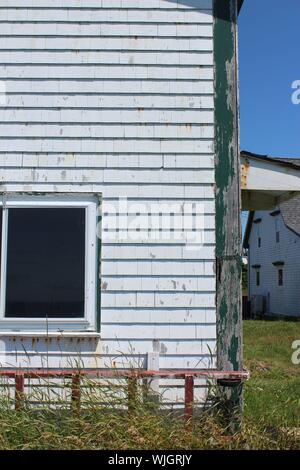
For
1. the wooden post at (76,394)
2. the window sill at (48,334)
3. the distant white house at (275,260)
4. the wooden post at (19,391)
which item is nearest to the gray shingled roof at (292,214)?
the distant white house at (275,260)

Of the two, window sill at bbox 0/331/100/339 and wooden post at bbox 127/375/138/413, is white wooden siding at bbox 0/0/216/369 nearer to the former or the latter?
window sill at bbox 0/331/100/339

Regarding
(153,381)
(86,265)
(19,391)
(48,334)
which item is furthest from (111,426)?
(86,265)

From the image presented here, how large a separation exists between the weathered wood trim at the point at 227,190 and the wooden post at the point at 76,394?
1.35 metres

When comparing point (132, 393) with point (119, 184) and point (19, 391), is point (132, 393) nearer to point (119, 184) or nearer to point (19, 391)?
point (19, 391)

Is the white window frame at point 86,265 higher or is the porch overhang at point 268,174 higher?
the porch overhang at point 268,174

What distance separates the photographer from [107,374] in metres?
4.96

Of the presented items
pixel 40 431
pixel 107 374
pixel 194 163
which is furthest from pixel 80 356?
pixel 194 163

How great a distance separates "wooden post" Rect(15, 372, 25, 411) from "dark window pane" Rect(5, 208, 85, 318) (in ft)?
2.06

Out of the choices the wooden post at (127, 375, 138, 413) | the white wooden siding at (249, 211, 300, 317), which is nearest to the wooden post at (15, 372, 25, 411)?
the wooden post at (127, 375, 138, 413)

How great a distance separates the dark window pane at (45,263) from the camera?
524 centimetres

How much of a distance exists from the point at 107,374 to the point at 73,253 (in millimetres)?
1177

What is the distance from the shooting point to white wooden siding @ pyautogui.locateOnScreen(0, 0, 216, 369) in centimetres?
523

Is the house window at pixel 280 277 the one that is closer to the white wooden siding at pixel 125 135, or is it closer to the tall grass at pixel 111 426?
the white wooden siding at pixel 125 135

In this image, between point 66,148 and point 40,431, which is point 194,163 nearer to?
point 66,148
